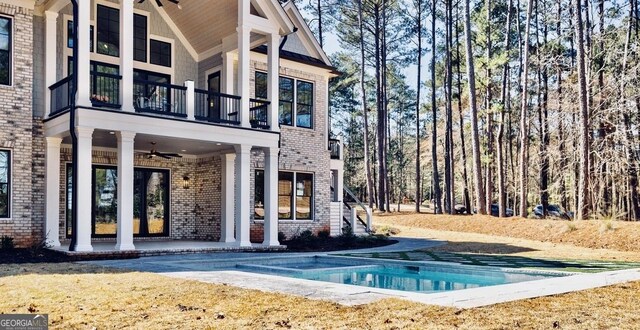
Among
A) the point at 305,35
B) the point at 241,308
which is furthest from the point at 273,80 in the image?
the point at 241,308

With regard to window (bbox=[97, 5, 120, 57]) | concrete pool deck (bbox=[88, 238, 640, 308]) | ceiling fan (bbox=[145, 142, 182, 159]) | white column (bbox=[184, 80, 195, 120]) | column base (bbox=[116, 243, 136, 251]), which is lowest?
concrete pool deck (bbox=[88, 238, 640, 308])

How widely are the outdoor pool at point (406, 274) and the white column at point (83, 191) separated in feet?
11.2

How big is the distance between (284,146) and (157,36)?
504 centimetres

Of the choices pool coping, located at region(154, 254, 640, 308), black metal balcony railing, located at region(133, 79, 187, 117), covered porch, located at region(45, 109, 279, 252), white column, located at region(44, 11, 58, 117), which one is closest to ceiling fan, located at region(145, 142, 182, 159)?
covered porch, located at region(45, 109, 279, 252)

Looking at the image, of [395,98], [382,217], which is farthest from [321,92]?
[395,98]

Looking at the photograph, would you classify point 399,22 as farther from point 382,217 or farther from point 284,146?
point 284,146

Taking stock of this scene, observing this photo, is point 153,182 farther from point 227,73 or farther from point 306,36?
point 306,36

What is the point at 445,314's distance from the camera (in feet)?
19.0

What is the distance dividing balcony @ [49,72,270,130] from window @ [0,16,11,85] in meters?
1.00

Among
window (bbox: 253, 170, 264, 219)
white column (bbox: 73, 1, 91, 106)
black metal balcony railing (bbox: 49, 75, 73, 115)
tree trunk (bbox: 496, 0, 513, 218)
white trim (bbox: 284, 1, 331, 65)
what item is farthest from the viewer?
tree trunk (bbox: 496, 0, 513, 218)

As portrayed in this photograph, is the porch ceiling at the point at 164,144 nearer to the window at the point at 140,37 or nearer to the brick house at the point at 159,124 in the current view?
the brick house at the point at 159,124

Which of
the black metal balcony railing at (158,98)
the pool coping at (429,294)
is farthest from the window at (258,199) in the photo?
the pool coping at (429,294)

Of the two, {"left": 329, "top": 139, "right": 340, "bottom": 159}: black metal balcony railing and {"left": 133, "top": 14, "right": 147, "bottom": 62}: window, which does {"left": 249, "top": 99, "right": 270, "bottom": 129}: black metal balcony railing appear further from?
{"left": 329, "top": 139, "right": 340, "bottom": 159}: black metal balcony railing

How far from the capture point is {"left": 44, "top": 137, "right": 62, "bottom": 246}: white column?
44.7 feet
